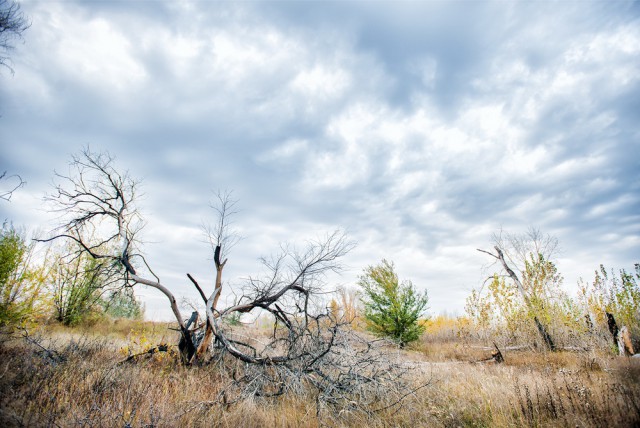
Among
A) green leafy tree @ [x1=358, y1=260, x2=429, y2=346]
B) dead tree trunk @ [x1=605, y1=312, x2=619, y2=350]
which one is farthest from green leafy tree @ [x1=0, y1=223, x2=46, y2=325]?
dead tree trunk @ [x1=605, y1=312, x2=619, y2=350]

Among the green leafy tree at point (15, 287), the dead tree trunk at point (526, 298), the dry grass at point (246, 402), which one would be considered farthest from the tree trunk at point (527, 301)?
the green leafy tree at point (15, 287)

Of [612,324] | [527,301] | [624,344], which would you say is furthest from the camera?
[527,301]

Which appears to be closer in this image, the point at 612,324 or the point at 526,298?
the point at 612,324

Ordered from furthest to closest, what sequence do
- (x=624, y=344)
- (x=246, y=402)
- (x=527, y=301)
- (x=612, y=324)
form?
(x=527, y=301) → (x=612, y=324) → (x=624, y=344) → (x=246, y=402)

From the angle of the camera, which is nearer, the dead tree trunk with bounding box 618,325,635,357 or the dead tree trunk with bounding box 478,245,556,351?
the dead tree trunk with bounding box 618,325,635,357

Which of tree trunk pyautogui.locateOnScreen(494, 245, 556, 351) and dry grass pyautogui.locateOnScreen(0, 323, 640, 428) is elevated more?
tree trunk pyautogui.locateOnScreen(494, 245, 556, 351)

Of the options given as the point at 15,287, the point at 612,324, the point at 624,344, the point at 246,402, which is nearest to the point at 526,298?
the point at 612,324

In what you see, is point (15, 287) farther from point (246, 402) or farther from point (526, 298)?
point (526, 298)

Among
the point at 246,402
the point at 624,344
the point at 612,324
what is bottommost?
the point at 246,402

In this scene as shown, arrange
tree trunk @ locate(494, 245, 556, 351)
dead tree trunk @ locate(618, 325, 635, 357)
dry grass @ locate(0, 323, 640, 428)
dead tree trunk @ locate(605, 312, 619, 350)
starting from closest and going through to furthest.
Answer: dry grass @ locate(0, 323, 640, 428) → dead tree trunk @ locate(618, 325, 635, 357) → dead tree trunk @ locate(605, 312, 619, 350) → tree trunk @ locate(494, 245, 556, 351)

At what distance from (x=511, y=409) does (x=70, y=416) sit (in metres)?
6.54

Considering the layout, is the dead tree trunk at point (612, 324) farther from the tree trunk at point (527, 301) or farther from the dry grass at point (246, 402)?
the dry grass at point (246, 402)

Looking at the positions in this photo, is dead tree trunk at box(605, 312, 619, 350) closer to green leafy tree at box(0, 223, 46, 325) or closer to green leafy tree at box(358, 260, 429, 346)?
green leafy tree at box(358, 260, 429, 346)

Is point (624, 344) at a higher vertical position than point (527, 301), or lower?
lower
